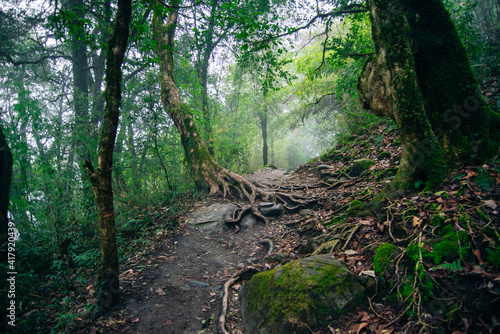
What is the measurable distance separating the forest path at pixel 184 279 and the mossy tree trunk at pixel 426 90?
3.20 meters

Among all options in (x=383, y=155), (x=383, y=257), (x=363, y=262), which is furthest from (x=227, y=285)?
(x=383, y=155)

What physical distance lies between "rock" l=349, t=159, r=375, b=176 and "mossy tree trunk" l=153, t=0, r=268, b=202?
9.98ft

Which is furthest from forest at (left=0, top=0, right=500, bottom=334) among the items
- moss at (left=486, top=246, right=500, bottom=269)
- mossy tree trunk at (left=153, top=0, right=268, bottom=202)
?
mossy tree trunk at (left=153, top=0, right=268, bottom=202)

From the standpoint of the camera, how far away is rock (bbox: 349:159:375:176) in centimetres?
677

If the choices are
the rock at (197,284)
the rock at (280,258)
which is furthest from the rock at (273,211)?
the rock at (197,284)

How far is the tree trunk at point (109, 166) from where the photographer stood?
324 centimetres

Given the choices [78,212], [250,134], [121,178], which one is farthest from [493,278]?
[250,134]

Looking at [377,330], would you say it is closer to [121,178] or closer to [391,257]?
[391,257]

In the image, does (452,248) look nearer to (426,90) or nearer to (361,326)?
(361,326)

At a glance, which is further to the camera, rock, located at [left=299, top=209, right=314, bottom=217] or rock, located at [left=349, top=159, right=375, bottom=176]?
rock, located at [left=349, top=159, right=375, bottom=176]

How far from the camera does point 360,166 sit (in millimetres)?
6910

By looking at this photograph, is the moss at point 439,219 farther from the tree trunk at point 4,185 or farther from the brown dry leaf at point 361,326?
the tree trunk at point 4,185

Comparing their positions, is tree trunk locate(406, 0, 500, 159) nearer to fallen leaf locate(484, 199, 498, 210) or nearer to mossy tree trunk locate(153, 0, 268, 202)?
fallen leaf locate(484, 199, 498, 210)

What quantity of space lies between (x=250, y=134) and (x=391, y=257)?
834 inches
